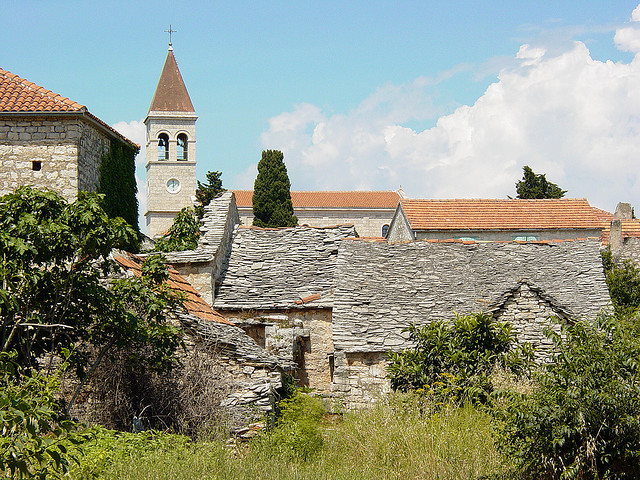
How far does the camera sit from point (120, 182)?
2383 cm

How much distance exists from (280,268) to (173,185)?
170ft

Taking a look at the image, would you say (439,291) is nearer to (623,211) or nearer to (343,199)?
(623,211)

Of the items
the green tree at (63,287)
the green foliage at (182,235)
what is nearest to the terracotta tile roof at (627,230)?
the green foliage at (182,235)

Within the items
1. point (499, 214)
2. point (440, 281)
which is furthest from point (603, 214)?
point (440, 281)

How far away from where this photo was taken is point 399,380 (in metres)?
15.1

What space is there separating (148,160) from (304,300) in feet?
185

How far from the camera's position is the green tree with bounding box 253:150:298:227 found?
168 ft

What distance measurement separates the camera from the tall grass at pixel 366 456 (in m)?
8.95

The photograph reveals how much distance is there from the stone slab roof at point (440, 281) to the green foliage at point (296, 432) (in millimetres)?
3269

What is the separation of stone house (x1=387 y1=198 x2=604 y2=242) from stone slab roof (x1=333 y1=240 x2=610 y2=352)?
10.8 meters

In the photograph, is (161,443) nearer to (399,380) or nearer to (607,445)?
(607,445)

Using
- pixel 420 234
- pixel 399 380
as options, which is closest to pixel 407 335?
pixel 399 380

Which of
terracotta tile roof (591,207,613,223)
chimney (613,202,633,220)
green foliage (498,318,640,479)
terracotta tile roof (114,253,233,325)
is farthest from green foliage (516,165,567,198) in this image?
green foliage (498,318,640,479)

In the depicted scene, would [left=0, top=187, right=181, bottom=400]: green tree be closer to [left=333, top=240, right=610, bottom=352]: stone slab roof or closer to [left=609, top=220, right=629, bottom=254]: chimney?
[left=333, top=240, right=610, bottom=352]: stone slab roof
